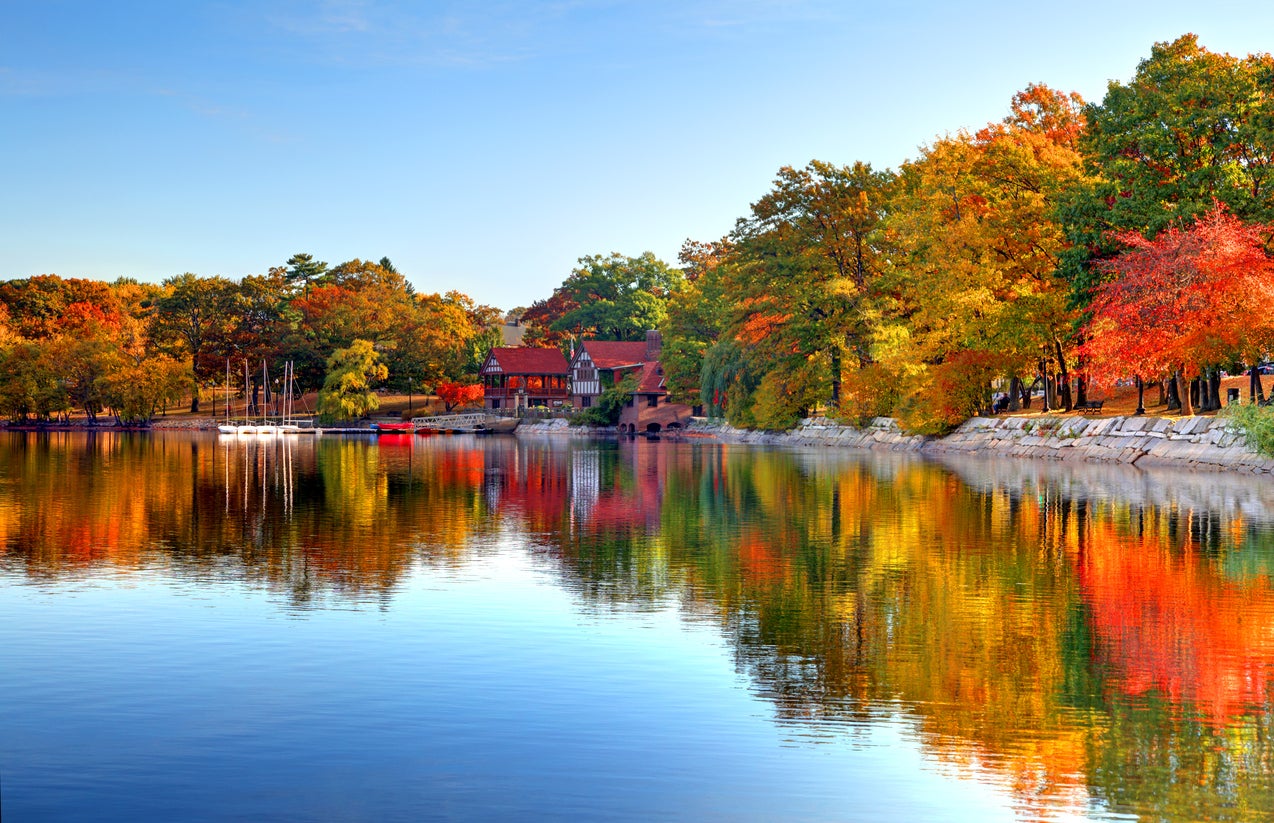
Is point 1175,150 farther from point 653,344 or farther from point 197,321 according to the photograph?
point 197,321

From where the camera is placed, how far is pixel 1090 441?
173 feet

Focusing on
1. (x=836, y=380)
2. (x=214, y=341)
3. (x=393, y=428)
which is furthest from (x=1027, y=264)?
(x=214, y=341)

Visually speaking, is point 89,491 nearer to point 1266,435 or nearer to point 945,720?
point 945,720

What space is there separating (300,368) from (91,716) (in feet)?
401

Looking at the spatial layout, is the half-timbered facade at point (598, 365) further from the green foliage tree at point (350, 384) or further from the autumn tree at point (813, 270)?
the autumn tree at point (813, 270)

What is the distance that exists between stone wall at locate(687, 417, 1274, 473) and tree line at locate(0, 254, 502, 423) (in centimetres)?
6492

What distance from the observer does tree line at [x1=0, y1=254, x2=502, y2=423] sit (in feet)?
400

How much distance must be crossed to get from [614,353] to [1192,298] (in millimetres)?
87152

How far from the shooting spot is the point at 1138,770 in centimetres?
865

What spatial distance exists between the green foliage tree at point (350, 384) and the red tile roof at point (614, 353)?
21.5 metres

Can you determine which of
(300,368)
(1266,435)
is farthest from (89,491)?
(300,368)

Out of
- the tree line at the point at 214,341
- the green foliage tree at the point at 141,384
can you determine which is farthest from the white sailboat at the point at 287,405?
the green foliage tree at the point at 141,384

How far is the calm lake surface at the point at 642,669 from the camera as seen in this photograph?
27.1 ft

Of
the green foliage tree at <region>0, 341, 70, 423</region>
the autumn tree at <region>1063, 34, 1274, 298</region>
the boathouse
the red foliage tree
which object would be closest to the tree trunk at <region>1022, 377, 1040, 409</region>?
the autumn tree at <region>1063, 34, 1274, 298</region>
